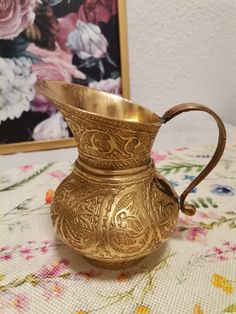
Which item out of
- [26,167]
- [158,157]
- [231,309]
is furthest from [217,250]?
[26,167]

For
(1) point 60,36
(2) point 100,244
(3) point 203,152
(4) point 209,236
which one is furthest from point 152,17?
(2) point 100,244

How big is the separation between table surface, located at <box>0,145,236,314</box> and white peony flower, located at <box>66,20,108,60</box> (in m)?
0.42

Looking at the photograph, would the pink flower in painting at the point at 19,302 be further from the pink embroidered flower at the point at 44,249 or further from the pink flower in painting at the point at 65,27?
the pink flower in painting at the point at 65,27

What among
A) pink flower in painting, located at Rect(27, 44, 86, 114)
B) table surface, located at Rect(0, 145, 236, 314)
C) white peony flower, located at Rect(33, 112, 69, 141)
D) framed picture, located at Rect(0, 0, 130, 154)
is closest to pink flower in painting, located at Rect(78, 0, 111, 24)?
framed picture, located at Rect(0, 0, 130, 154)

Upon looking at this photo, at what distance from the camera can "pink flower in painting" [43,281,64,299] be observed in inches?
20.6

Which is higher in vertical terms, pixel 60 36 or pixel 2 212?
pixel 60 36

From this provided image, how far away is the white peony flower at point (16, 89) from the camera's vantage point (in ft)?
3.26

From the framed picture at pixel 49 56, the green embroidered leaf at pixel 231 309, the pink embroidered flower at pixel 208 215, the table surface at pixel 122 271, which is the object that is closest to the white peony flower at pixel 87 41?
the framed picture at pixel 49 56

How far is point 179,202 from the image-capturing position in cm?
58

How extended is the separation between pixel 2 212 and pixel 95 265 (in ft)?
0.83

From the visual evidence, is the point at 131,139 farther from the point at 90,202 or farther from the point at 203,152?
the point at 203,152

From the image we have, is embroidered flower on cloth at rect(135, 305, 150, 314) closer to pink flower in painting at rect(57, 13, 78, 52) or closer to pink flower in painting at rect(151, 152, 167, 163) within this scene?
pink flower in painting at rect(151, 152, 167, 163)

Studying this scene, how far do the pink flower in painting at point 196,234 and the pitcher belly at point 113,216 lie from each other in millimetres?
137

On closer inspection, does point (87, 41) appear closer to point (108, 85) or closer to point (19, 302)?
point (108, 85)
